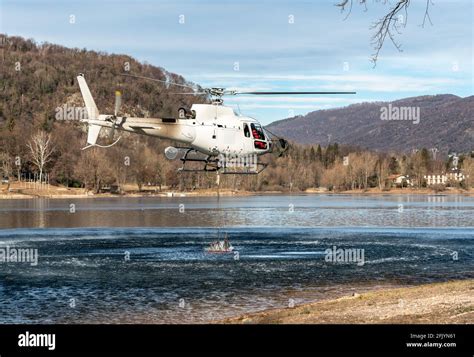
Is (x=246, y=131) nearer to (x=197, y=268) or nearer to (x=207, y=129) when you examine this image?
(x=207, y=129)

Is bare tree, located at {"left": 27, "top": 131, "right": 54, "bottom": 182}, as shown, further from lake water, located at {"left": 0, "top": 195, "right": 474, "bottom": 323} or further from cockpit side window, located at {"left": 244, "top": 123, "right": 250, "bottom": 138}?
cockpit side window, located at {"left": 244, "top": 123, "right": 250, "bottom": 138}

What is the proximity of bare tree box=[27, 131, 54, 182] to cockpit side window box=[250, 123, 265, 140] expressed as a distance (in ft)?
438

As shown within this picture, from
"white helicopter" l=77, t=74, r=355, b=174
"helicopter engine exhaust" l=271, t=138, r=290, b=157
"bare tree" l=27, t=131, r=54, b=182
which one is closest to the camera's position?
"white helicopter" l=77, t=74, r=355, b=174

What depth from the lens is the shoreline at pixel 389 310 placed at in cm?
2012

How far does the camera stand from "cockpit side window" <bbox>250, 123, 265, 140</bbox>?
36719 millimetres

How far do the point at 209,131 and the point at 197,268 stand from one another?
738cm


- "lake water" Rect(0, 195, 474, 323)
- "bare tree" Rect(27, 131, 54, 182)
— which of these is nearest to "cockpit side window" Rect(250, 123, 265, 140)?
"lake water" Rect(0, 195, 474, 323)

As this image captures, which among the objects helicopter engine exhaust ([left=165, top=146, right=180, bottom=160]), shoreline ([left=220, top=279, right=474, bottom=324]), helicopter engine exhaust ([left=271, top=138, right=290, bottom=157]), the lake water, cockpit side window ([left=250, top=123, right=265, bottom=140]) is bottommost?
the lake water

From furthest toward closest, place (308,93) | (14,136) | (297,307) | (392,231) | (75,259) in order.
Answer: (14,136), (392,231), (75,259), (308,93), (297,307)

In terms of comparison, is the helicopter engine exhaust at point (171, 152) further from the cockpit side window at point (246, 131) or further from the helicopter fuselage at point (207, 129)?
the cockpit side window at point (246, 131)

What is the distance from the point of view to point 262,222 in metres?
77.7
